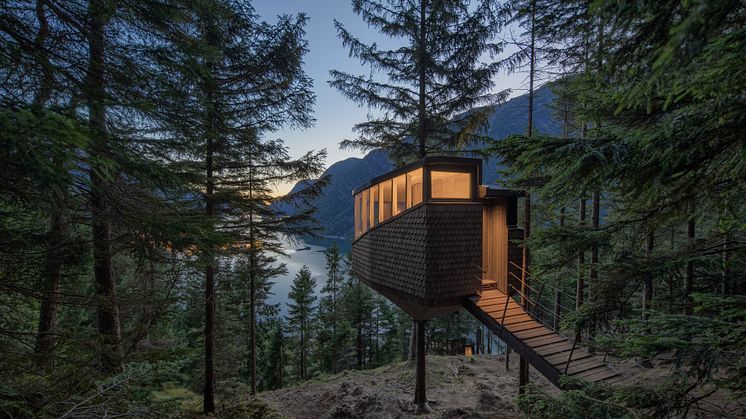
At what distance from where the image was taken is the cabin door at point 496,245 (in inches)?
292

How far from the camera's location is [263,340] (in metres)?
25.4

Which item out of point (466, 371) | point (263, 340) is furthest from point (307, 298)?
point (466, 371)

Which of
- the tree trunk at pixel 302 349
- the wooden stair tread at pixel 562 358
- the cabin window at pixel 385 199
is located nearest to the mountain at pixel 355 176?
the tree trunk at pixel 302 349

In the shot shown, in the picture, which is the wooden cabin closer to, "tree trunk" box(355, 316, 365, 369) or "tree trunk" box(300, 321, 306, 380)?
"tree trunk" box(300, 321, 306, 380)

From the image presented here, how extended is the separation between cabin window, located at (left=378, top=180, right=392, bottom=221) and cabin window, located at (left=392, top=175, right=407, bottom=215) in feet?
0.90

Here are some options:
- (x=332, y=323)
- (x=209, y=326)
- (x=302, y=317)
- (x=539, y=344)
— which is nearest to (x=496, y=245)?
(x=539, y=344)

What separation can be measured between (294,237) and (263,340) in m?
21.0

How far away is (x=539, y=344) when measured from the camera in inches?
210

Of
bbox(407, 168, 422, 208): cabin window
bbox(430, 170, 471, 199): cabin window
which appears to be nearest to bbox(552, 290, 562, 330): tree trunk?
bbox(430, 170, 471, 199): cabin window

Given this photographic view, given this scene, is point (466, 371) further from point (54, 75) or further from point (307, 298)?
point (307, 298)

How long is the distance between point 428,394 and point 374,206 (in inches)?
242

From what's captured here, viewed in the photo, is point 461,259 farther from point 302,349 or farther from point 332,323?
point 302,349

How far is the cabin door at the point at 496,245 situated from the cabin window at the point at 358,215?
3693 mm

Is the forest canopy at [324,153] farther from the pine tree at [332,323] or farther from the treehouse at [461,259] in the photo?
the pine tree at [332,323]
